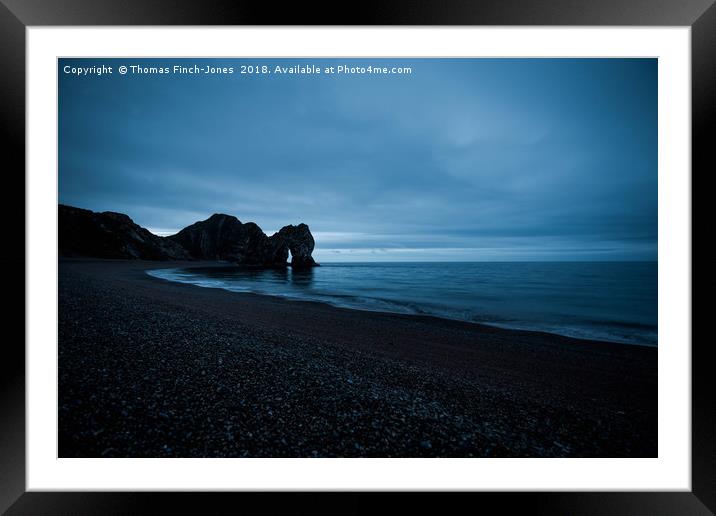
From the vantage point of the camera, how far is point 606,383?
540cm

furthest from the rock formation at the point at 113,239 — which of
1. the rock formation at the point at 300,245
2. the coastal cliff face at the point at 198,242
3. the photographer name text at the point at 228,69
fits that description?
the photographer name text at the point at 228,69

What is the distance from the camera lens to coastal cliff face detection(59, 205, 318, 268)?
134ft

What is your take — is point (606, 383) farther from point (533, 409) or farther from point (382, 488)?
point (382, 488)

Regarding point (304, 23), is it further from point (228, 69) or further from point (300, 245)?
point (300, 245)

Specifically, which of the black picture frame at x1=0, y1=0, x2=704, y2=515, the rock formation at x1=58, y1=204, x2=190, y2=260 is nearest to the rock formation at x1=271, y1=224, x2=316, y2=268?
the rock formation at x1=58, y1=204, x2=190, y2=260

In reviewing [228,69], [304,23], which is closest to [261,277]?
[228,69]

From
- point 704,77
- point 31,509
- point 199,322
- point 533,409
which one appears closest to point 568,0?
point 704,77

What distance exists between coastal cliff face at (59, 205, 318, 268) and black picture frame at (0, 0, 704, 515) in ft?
101

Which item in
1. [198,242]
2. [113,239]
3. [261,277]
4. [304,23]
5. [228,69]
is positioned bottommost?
[261,277]

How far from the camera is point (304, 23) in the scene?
296cm

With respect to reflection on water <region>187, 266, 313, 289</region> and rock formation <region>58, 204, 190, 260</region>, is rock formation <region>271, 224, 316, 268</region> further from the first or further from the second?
rock formation <region>58, 204, 190, 260</region>

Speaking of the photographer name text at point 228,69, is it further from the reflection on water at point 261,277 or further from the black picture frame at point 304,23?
the reflection on water at point 261,277

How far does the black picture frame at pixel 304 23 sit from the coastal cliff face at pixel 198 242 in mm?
30720

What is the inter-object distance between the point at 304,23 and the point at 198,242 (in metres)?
83.9
